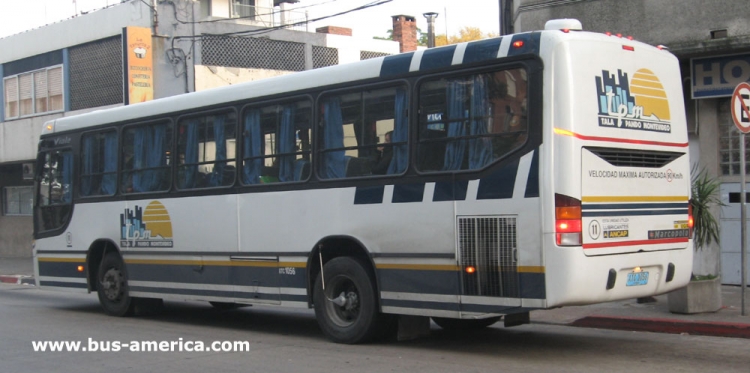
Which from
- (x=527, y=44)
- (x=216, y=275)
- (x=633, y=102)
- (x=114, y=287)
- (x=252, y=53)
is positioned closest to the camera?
(x=527, y=44)

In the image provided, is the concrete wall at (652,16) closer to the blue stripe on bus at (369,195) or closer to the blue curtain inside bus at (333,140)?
the blue curtain inside bus at (333,140)

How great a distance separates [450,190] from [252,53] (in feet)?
65.5

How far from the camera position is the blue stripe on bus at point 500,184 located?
8234 millimetres

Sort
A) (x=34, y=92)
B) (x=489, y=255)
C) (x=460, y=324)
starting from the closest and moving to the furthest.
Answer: (x=489, y=255)
(x=460, y=324)
(x=34, y=92)

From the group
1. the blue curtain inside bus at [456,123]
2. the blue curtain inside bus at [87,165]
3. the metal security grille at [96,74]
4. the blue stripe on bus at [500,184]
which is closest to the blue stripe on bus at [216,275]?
the blue curtain inside bus at [87,165]

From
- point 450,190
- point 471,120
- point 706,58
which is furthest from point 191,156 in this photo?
point 706,58

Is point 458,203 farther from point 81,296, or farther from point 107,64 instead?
point 107,64

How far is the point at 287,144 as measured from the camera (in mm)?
10633

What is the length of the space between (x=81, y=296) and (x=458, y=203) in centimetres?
1150

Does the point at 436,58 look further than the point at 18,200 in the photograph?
No

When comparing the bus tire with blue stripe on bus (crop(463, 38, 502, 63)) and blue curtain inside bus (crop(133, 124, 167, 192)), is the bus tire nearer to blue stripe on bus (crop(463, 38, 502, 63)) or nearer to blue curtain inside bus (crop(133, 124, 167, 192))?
blue stripe on bus (crop(463, 38, 502, 63))

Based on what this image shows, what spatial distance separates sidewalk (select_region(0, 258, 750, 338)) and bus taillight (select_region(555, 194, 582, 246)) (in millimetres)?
3332

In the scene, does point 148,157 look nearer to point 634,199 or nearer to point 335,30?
point 634,199

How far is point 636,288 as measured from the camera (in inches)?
336
